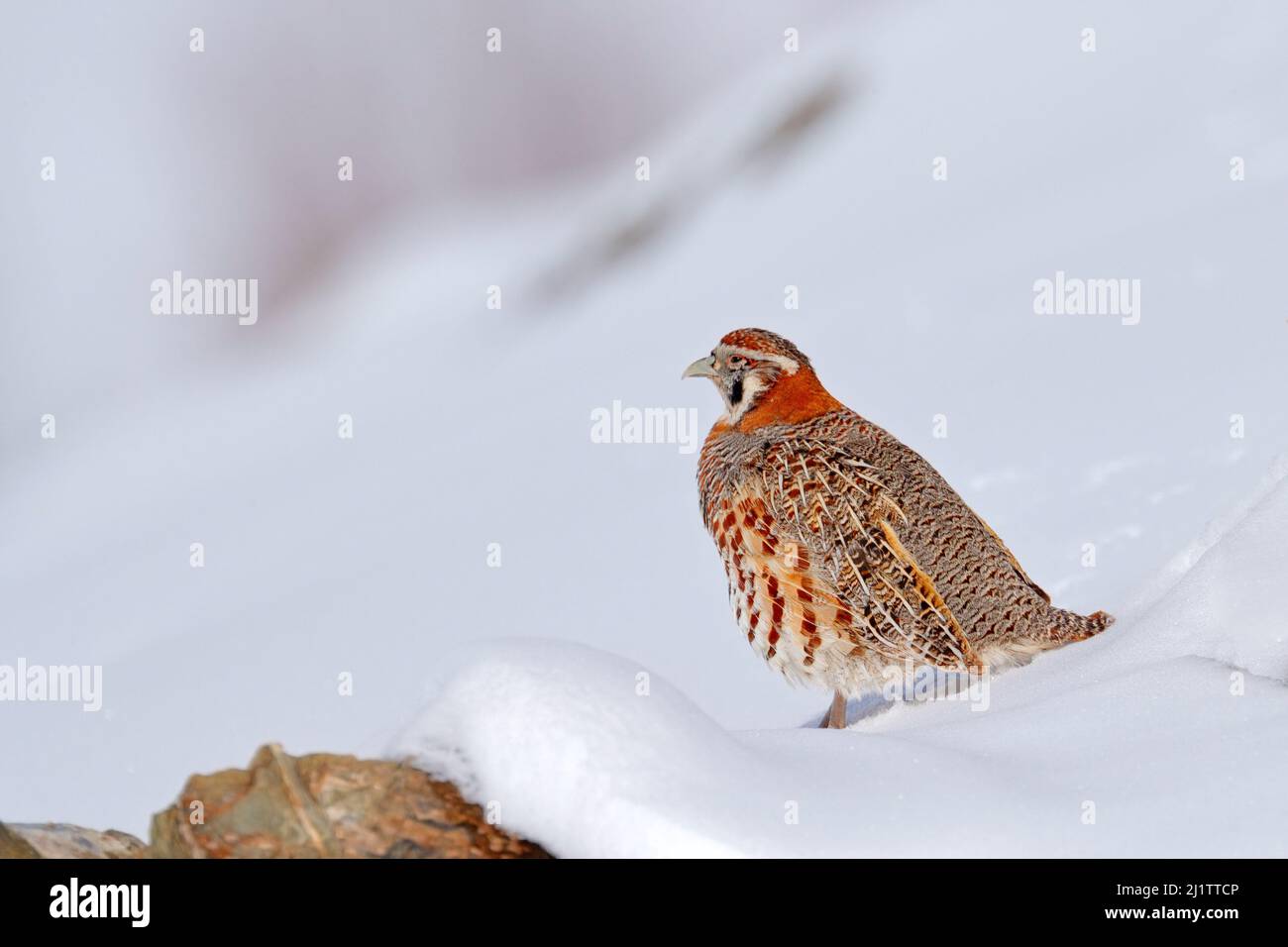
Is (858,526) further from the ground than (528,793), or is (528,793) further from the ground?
(858,526)

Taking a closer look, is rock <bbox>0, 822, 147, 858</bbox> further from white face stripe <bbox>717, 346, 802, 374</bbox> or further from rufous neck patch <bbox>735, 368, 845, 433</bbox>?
white face stripe <bbox>717, 346, 802, 374</bbox>

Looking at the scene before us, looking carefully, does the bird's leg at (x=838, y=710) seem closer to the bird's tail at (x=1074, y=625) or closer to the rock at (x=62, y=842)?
the bird's tail at (x=1074, y=625)

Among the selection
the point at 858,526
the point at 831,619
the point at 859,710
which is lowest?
the point at 859,710

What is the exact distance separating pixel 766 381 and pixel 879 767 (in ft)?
9.27

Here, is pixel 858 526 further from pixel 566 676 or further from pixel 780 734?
pixel 566 676

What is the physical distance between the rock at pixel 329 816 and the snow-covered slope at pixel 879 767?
0.25 feet

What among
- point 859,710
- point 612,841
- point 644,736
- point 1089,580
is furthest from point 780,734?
point 1089,580

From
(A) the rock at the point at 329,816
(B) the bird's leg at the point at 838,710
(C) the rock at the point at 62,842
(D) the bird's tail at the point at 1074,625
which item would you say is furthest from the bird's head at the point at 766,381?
(C) the rock at the point at 62,842

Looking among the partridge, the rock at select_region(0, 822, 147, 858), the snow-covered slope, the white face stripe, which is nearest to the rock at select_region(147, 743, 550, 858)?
the snow-covered slope

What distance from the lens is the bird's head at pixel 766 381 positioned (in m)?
6.17

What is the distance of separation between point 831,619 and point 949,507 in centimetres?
75

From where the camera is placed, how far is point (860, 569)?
5.54 metres

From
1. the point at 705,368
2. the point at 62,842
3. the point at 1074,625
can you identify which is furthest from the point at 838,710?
the point at 62,842
